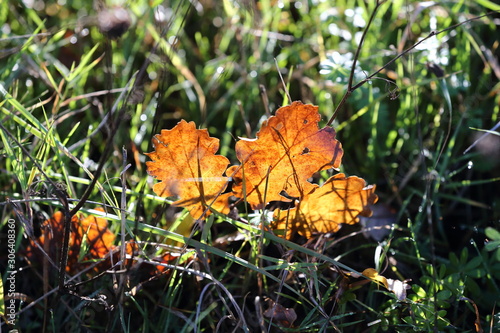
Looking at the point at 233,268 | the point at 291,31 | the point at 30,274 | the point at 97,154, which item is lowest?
the point at 233,268

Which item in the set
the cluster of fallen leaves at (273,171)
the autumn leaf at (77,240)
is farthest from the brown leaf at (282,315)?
the autumn leaf at (77,240)

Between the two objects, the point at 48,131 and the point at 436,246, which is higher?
the point at 48,131

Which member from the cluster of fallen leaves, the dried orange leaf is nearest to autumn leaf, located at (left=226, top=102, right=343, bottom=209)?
the cluster of fallen leaves

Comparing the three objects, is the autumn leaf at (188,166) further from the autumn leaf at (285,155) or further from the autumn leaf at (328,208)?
the autumn leaf at (328,208)

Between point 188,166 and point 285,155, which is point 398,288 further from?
point 188,166

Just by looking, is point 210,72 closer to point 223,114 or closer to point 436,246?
point 223,114

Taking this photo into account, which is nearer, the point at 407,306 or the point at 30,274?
the point at 407,306

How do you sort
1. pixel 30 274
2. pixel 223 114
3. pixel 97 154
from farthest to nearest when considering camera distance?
pixel 223 114 → pixel 97 154 → pixel 30 274

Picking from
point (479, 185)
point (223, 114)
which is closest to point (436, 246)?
point (479, 185)
